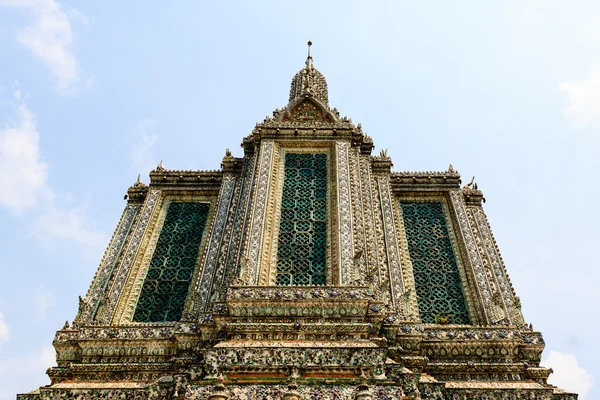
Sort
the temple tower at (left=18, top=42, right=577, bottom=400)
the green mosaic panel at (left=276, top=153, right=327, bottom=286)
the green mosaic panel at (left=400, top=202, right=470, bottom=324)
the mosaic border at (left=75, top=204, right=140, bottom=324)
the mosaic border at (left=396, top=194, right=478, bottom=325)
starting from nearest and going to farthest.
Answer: the temple tower at (left=18, top=42, right=577, bottom=400), the green mosaic panel at (left=276, top=153, right=327, bottom=286), the mosaic border at (left=75, top=204, right=140, bottom=324), the mosaic border at (left=396, top=194, right=478, bottom=325), the green mosaic panel at (left=400, top=202, right=470, bottom=324)

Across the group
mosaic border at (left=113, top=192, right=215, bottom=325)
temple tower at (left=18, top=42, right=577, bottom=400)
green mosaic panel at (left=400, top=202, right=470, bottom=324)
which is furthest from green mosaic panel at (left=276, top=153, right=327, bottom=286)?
green mosaic panel at (left=400, top=202, right=470, bottom=324)

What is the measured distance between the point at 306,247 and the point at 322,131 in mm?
4469

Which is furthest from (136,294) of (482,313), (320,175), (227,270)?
(482,313)

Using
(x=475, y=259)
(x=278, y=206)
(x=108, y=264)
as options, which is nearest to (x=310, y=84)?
(x=278, y=206)

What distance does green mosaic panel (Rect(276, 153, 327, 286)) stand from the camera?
500 inches

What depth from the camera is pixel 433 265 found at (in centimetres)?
1475

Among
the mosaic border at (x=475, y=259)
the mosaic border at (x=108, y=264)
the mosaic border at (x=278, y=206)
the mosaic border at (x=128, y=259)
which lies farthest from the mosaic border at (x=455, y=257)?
the mosaic border at (x=108, y=264)

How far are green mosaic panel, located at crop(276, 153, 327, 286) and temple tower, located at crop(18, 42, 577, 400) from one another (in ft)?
0.14

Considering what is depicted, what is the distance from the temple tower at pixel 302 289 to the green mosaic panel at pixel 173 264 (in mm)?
39

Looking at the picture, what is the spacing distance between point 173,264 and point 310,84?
9259 millimetres

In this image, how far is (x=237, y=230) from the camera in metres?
13.9

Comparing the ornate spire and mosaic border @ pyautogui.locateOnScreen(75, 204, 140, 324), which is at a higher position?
the ornate spire

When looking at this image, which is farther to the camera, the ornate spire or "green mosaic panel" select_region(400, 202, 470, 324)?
the ornate spire

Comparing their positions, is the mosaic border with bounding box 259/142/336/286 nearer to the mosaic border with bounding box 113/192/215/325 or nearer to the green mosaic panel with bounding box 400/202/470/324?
the mosaic border with bounding box 113/192/215/325
